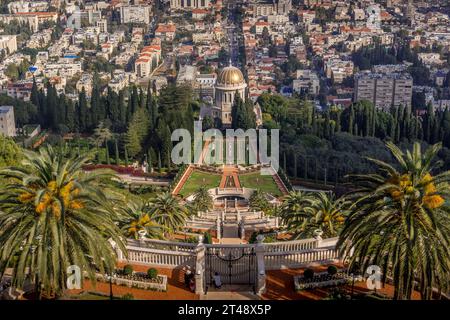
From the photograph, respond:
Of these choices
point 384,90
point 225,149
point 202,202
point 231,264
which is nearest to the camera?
point 231,264

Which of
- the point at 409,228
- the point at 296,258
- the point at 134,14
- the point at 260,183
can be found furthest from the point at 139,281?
the point at 134,14

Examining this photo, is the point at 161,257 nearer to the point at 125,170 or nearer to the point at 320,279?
the point at 320,279

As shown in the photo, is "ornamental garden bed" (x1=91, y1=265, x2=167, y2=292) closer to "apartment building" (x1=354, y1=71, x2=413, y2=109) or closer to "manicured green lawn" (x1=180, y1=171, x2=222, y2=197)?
"manicured green lawn" (x1=180, y1=171, x2=222, y2=197)

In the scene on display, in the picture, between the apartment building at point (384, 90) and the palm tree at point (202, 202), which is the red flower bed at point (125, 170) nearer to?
the palm tree at point (202, 202)
